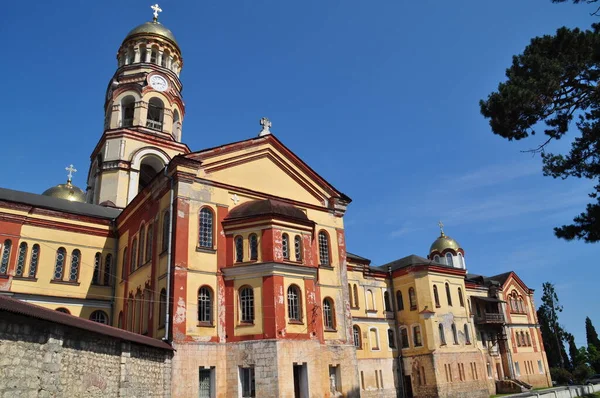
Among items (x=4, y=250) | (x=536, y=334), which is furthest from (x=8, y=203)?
(x=536, y=334)

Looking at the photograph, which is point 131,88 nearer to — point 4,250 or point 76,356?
point 4,250

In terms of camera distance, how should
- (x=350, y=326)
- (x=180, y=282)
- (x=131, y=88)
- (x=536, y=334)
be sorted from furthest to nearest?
(x=536, y=334) → (x=131, y=88) → (x=350, y=326) → (x=180, y=282)

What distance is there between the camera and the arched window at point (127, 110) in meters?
38.5

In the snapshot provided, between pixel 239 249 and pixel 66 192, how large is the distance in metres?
23.8

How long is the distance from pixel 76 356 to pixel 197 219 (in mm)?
10766

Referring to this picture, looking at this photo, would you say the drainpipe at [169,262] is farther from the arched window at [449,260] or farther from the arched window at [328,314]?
the arched window at [449,260]

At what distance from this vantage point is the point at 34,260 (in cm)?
2791

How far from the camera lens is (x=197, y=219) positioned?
2330 cm

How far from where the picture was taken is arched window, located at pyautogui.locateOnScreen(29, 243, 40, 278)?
2761 cm

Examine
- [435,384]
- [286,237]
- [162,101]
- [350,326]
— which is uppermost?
[162,101]

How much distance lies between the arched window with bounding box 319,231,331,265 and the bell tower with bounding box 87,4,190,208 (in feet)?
52.5

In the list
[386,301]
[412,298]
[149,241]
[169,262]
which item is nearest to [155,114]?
[149,241]

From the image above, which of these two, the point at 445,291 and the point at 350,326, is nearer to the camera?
the point at 350,326

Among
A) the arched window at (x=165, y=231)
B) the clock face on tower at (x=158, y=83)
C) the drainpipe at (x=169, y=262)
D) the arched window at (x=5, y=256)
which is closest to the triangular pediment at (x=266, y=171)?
the drainpipe at (x=169, y=262)
